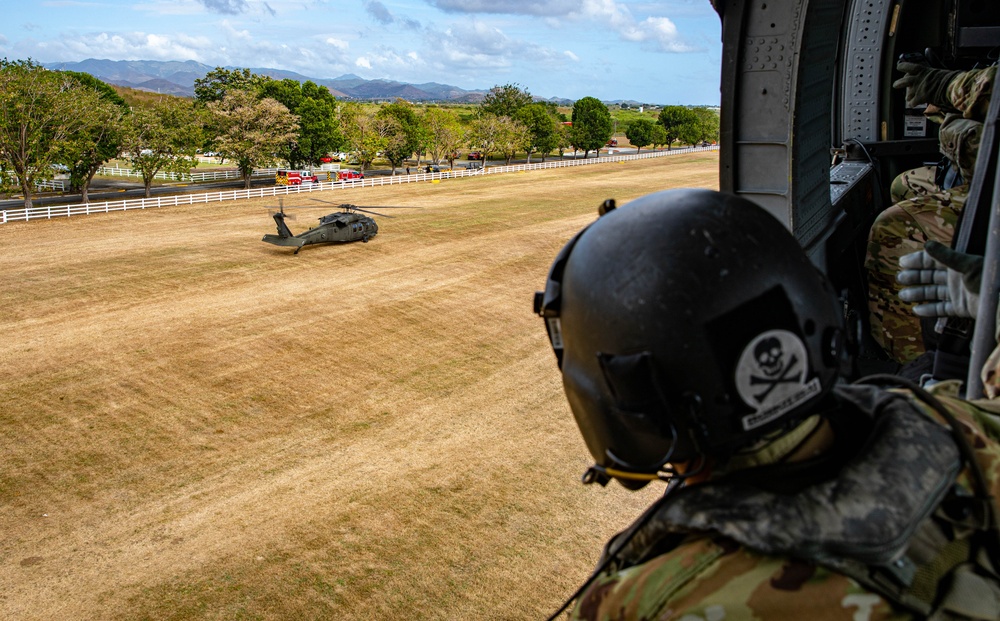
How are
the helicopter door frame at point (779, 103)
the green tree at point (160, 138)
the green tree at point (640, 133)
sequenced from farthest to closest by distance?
the green tree at point (640, 133)
the green tree at point (160, 138)
the helicopter door frame at point (779, 103)

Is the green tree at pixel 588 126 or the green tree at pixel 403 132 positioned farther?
the green tree at pixel 588 126

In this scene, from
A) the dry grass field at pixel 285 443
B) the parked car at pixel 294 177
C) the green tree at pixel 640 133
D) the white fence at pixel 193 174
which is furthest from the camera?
the green tree at pixel 640 133

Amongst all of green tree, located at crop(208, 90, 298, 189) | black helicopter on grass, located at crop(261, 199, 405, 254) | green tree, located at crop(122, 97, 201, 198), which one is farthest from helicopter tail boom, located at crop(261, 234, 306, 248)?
green tree, located at crop(208, 90, 298, 189)

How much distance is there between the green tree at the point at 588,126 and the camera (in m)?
72.1

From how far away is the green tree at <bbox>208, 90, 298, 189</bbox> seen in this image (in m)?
46.2

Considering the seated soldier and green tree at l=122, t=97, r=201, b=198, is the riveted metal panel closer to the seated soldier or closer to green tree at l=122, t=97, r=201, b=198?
the seated soldier

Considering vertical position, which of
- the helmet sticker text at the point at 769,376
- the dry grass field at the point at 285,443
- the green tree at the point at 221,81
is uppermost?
the green tree at the point at 221,81

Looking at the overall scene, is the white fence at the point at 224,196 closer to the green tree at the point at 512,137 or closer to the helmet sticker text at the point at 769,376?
the green tree at the point at 512,137

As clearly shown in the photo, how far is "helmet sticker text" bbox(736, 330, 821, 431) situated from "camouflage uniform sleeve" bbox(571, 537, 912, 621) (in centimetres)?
31

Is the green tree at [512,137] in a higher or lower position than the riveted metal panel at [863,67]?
higher

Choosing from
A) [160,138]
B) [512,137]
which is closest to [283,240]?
[160,138]

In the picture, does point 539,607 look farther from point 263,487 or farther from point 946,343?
point 946,343

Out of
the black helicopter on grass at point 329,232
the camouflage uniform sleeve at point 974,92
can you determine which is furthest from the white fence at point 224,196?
the camouflage uniform sleeve at point 974,92

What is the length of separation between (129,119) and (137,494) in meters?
33.2
